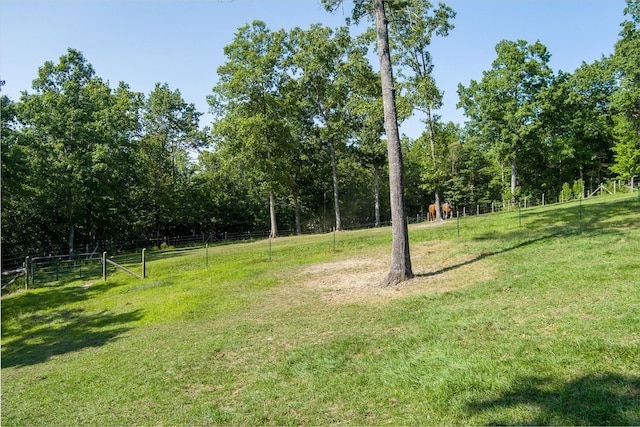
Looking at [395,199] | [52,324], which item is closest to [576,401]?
[395,199]

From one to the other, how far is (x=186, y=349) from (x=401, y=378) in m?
5.20

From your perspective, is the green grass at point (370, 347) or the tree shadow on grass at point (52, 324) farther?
the tree shadow on grass at point (52, 324)

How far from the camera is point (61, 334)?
14133 millimetres

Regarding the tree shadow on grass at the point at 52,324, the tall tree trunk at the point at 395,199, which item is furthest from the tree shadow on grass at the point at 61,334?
the tall tree trunk at the point at 395,199

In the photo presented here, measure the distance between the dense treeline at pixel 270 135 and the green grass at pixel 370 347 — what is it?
15929mm

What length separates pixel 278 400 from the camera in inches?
245

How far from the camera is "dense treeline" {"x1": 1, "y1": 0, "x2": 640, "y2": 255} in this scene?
34.4m

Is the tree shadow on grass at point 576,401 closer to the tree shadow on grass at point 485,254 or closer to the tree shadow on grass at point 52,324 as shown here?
the tree shadow on grass at point 485,254

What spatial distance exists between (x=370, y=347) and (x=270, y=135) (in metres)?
32.7

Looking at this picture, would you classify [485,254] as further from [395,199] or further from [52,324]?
[52,324]

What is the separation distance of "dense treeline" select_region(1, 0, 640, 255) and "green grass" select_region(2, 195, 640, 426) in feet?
52.3

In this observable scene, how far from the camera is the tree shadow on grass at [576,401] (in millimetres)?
4461

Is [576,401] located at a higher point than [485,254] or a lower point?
lower

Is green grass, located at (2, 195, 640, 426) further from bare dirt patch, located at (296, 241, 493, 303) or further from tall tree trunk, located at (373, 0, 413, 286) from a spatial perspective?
tall tree trunk, located at (373, 0, 413, 286)
